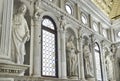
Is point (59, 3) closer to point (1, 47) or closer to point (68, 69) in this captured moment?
point (68, 69)

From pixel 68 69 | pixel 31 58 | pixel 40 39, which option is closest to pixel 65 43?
pixel 68 69

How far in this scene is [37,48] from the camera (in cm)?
755

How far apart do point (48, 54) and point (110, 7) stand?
8994 mm

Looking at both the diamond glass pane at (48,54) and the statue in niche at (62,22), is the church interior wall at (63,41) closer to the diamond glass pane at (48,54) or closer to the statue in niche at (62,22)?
the statue in niche at (62,22)

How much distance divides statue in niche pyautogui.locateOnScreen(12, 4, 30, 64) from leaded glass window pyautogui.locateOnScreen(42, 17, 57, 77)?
1.74 m

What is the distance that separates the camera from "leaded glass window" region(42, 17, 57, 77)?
818 cm

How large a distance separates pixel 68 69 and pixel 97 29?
5.63 m

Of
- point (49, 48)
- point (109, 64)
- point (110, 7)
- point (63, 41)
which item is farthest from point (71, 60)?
point (110, 7)

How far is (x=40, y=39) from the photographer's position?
7.90 m

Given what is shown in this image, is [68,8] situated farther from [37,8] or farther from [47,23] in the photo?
[37,8]

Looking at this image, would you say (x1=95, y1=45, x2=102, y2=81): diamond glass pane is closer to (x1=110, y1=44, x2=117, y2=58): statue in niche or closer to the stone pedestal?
(x1=110, y1=44, x2=117, y2=58): statue in niche

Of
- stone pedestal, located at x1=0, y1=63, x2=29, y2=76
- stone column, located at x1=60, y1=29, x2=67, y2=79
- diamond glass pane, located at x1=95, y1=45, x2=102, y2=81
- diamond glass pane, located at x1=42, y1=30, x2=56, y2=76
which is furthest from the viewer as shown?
diamond glass pane, located at x1=95, y1=45, x2=102, y2=81

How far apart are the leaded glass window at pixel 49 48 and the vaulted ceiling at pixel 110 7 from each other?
6.53 metres

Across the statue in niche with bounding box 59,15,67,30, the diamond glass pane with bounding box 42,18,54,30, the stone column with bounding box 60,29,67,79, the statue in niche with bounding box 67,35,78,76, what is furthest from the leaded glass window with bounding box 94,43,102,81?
the diamond glass pane with bounding box 42,18,54,30
